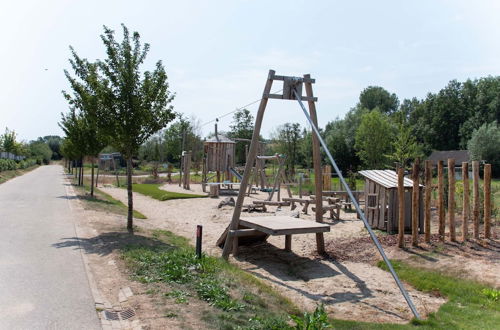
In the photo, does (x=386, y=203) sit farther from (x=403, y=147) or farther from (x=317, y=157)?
(x=403, y=147)

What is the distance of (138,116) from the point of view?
38.0 ft

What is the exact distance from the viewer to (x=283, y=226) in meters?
9.23

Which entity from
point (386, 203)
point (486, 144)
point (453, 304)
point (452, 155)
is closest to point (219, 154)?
point (386, 203)

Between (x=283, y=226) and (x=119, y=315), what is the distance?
436cm

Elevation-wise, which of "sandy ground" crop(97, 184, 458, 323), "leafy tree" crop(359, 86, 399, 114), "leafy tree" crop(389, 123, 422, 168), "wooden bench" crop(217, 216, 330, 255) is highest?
"leafy tree" crop(359, 86, 399, 114)

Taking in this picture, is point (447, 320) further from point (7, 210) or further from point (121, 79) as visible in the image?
point (7, 210)

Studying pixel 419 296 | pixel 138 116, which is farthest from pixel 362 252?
pixel 138 116

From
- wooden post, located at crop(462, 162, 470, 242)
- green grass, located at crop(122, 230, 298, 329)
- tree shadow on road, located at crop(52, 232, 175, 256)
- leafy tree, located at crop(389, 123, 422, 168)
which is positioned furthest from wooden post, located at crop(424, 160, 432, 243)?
leafy tree, located at crop(389, 123, 422, 168)

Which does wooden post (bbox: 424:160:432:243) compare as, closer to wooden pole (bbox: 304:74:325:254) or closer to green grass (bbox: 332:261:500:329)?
green grass (bbox: 332:261:500:329)

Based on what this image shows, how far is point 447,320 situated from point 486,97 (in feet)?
197

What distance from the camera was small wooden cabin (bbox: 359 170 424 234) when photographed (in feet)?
40.2

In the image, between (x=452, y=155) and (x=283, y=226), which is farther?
(x=452, y=155)

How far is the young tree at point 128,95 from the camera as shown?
11.5 m

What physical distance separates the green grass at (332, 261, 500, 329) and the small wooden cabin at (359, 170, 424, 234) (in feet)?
11.8
